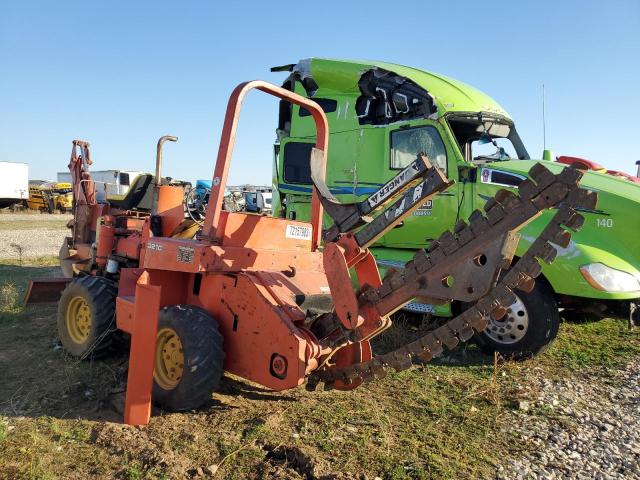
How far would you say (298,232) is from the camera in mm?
4547

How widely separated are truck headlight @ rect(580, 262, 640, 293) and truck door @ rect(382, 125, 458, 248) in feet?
5.45

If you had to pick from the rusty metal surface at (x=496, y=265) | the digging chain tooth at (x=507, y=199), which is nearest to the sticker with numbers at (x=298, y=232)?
the rusty metal surface at (x=496, y=265)

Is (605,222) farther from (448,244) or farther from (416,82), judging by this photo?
(448,244)

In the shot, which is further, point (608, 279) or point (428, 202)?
point (428, 202)

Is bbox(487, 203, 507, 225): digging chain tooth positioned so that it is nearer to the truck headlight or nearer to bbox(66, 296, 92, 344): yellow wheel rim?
the truck headlight

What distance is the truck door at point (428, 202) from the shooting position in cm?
626

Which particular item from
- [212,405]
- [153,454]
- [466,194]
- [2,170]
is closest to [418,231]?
[466,194]

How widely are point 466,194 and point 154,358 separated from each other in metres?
4.12

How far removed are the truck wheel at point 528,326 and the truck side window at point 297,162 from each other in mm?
3312

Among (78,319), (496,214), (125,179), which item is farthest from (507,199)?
(125,179)

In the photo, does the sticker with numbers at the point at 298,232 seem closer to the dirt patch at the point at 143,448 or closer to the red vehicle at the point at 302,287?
the red vehicle at the point at 302,287

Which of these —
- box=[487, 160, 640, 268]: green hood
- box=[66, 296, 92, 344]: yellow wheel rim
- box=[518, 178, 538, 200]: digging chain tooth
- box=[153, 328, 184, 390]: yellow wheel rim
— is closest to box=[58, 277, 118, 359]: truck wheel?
box=[66, 296, 92, 344]: yellow wheel rim

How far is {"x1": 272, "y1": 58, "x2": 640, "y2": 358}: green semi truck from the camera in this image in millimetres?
5309

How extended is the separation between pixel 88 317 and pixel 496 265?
4.11 metres
